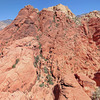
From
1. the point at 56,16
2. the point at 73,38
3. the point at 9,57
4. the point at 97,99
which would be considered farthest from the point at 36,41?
the point at 97,99

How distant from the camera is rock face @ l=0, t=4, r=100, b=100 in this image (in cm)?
1040

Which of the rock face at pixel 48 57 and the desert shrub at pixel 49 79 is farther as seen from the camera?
the desert shrub at pixel 49 79

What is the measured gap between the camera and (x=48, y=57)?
15.5m

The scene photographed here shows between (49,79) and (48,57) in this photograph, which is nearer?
(49,79)

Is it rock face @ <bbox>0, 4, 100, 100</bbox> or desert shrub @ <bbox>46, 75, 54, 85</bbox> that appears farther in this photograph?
desert shrub @ <bbox>46, 75, 54, 85</bbox>

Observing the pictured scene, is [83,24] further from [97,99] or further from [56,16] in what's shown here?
[97,99]

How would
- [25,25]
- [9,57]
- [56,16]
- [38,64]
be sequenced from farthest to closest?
[56,16], [25,25], [38,64], [9,57]

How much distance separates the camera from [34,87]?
1136cm

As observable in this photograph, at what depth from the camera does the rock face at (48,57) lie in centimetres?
1040

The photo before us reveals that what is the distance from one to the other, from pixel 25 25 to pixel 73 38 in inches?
449

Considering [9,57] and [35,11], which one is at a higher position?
[35,11]

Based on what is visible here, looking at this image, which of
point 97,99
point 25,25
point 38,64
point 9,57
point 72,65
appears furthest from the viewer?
point 25,25

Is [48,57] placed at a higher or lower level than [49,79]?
higher

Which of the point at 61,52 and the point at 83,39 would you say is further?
the point at 83,39
